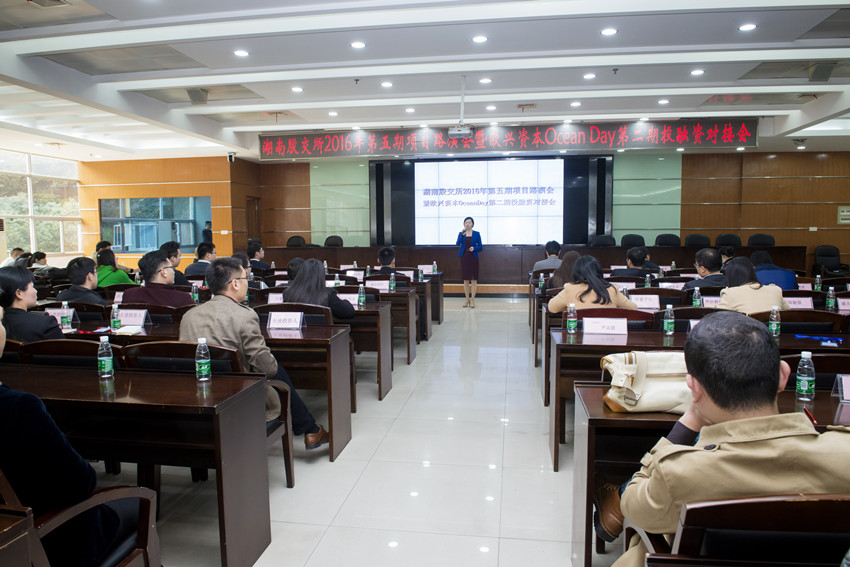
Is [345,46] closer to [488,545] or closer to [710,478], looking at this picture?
[488,545]

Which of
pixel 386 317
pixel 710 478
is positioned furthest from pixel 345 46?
pixel 710 478

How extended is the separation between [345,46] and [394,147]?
9.65 ft

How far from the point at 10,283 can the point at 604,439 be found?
290 cm

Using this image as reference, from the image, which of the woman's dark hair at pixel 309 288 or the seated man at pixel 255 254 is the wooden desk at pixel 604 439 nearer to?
the woman's dark hair at pixel 309 288

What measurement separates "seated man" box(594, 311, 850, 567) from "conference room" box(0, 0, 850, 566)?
674 mm

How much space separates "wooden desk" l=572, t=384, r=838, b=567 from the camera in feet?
5.49

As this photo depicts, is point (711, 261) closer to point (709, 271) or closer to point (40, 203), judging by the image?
point (709, 271)

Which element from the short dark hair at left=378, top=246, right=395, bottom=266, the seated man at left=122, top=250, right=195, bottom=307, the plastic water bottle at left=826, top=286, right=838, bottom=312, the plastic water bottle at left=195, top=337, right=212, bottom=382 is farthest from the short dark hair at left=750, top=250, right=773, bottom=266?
the seated man at left=122, top=250, right=195, bottom=307

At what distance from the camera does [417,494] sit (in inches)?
104

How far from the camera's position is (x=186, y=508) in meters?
2.54

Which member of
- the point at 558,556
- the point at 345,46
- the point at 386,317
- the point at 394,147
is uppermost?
the point at 345,46

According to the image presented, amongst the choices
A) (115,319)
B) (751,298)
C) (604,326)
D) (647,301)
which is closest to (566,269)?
(647,301)

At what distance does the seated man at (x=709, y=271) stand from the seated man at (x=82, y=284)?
15.0ft

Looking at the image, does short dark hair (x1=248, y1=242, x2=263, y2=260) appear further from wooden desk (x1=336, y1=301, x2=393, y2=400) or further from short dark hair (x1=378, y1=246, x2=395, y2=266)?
wooden desk (x1=336, y1=301, x2=393, y2=400)
